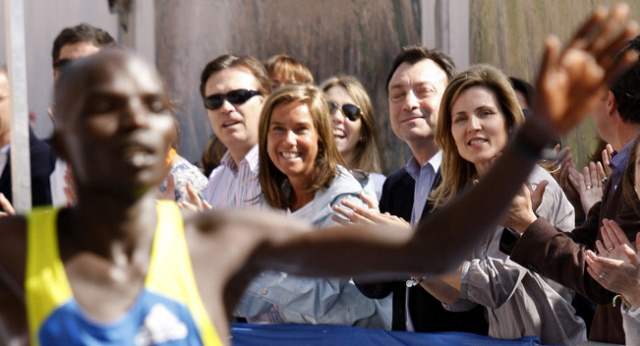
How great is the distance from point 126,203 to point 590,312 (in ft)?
10.1

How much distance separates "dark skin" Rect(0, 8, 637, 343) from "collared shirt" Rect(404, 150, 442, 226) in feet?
8.17

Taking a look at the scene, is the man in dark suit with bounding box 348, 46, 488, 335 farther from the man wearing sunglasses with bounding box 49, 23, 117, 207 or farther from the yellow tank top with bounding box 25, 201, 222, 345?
the yellow tank top with bounding box 25, 201, 222, 345

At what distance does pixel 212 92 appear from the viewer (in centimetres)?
578

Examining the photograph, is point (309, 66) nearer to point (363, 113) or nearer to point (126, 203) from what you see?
point (363, 113)

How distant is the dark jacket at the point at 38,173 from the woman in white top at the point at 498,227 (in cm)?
226

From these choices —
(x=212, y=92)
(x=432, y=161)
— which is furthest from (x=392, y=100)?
(x=212, y=92)

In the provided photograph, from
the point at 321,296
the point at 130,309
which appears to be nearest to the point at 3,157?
the point at 321,296

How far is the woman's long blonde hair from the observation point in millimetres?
4441

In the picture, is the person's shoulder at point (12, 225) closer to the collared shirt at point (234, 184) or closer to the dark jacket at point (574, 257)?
the dark jacket at point (574, 257)

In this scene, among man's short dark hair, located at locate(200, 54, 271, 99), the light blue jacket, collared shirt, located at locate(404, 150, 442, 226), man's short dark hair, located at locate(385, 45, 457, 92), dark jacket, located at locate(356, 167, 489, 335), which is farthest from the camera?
man's short dark hair, located at locate(200, 54, 271, 99)

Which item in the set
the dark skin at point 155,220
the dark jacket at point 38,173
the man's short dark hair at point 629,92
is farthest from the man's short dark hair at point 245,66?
the dark skin at point 155,220

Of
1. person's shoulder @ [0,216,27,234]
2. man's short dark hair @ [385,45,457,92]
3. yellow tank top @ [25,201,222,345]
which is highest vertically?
man's short dark hair @ [385,45,457,92]

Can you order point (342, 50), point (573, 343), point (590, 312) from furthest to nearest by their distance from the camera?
1. point (342, 50)
2. point (590, 312)
3. point (573, 343)

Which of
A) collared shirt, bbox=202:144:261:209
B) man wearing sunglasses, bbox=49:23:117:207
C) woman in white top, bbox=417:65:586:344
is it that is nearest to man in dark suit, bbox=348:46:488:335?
woman in white top, bbox=417:65:586:344
